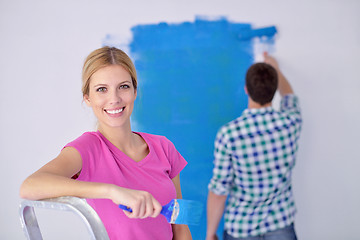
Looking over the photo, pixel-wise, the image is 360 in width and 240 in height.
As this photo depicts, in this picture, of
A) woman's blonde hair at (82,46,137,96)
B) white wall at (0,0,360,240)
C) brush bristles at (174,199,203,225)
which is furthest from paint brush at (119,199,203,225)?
white wall at (0,0,360,240)

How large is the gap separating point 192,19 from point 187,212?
1.34 meters

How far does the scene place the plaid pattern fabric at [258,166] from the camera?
4.34 ft

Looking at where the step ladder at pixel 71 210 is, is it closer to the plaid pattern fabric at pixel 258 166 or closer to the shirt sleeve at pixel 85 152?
the shirt sleeve at pixel 85 152

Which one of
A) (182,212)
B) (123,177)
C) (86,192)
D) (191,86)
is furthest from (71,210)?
(191,86)

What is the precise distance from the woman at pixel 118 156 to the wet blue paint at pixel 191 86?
73 centimetres

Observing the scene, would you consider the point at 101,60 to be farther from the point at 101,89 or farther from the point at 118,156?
the point at 118,156

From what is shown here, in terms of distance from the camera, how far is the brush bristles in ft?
2.45

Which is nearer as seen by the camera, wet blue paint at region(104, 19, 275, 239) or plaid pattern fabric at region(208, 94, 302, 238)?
plaid pattern fabric at region(208, 94, 302, 238)

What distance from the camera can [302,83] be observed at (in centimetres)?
181

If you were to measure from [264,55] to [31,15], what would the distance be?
4.30 feet

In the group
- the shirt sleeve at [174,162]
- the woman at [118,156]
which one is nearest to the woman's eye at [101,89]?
the woman at [118,156]

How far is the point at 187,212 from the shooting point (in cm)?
75

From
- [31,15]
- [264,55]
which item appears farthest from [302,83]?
[31,15]

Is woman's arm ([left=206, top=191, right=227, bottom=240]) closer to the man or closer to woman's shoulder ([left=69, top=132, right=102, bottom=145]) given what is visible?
the man
